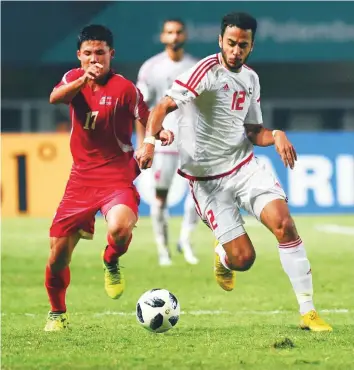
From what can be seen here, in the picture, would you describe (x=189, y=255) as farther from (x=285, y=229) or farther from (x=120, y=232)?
(x=285, y=229)

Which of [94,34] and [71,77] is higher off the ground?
[94,34]

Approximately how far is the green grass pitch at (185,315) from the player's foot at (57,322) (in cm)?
7

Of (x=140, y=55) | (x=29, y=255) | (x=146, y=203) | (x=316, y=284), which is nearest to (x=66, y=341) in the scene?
(x=316, y=284)

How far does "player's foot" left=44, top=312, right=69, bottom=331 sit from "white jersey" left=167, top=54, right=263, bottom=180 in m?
1.39

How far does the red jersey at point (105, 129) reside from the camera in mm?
7789

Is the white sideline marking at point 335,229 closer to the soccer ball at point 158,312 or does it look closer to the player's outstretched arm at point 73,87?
the soccer ball at point 158,312

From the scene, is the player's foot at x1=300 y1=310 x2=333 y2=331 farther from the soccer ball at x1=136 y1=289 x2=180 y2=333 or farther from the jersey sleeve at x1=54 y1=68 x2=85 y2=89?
the jersey sleeve at x1=54 y1=68 x2=85 y2=89

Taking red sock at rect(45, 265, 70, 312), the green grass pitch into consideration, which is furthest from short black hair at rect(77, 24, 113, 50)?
the green grass pitch

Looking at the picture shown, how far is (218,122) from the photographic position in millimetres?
7984

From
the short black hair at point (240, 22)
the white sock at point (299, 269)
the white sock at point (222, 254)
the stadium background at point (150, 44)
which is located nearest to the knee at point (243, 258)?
the white sock at point (222, 254)

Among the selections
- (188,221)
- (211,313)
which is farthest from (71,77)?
(188,221)

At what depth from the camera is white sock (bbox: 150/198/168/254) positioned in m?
12.3

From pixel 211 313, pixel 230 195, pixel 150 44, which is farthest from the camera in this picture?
pixel 150 44

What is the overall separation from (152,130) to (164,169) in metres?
5.01
